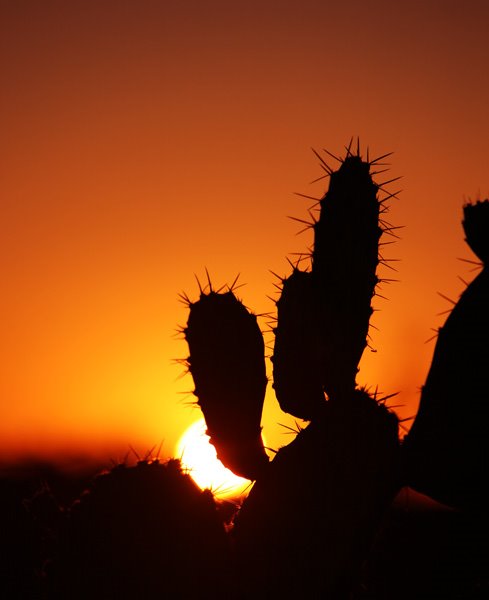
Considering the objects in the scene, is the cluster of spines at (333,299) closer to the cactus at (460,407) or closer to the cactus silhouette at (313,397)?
the cactus silhouette at (313,397)

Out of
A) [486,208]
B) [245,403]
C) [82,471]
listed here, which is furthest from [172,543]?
[82,471]

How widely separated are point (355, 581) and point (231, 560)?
13.3 inches

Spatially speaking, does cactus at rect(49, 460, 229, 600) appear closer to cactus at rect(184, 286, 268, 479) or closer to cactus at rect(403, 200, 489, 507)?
cactus at rect(184, 286, 268, 479)

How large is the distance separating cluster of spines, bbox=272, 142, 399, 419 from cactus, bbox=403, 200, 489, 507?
328mm

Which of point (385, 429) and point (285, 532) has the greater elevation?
point (385, 429)

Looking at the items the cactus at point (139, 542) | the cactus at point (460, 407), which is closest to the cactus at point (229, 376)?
the cactus at point (139, 542)

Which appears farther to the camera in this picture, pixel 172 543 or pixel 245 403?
pixel 245 403

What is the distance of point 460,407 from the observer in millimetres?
2301

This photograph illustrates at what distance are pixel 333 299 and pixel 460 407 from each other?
21.6 inches

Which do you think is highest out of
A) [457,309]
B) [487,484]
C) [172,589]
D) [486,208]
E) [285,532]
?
[486,208]

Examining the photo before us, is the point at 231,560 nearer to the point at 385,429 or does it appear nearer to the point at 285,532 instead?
the point at 285,532

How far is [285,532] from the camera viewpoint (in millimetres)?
2449

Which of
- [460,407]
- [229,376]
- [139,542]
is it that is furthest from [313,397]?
[139,542]

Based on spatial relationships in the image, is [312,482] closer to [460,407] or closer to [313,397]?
[313,397]
